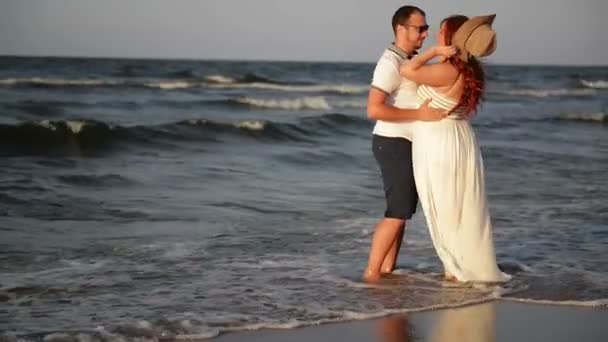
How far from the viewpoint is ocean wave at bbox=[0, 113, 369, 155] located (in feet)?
46.0

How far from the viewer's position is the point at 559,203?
948cm

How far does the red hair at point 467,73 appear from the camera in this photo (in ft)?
17.7

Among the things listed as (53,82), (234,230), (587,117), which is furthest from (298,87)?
(234,230)

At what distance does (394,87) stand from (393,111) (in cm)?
15

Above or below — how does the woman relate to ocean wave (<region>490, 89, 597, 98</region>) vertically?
above

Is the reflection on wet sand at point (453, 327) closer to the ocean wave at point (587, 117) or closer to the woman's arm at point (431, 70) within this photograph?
the woman's arm at point (431, 70)

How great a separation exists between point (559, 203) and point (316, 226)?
2.85m

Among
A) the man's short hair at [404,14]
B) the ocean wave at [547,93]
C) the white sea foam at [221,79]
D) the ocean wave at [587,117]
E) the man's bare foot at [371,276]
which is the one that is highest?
the man's short hair at [404,14]

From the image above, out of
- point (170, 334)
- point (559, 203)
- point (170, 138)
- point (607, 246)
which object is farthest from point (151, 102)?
point (170, 334)

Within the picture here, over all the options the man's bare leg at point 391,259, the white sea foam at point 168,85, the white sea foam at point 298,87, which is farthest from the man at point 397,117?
the white sea foam at point 298,87

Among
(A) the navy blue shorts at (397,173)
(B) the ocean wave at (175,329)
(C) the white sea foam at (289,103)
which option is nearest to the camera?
(B) the ocean wave at (175,329)

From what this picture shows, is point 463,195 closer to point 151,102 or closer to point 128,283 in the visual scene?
point 128,283

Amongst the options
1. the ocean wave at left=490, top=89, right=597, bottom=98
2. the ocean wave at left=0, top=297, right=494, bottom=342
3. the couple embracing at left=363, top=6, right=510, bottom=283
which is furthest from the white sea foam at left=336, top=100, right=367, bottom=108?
the ocean wave at left=0, top=297, right=494, bottom=342

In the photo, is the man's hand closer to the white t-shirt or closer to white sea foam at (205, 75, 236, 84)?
the white t-shirt
